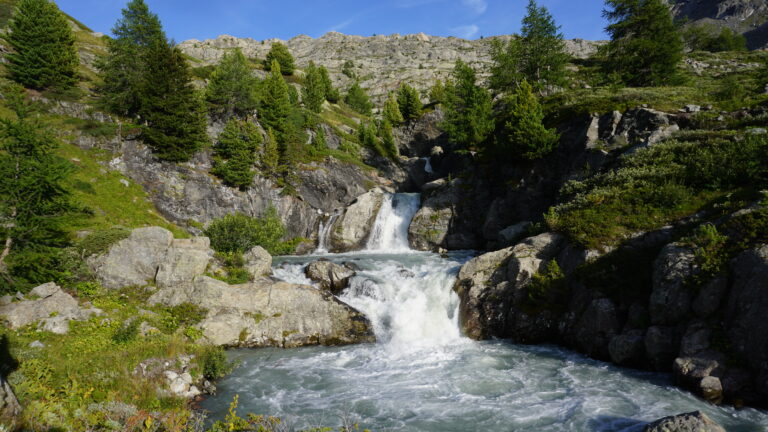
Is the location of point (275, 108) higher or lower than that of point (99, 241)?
higher

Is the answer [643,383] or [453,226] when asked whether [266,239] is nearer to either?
[453,226]

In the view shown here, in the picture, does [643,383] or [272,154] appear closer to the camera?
[643,383]

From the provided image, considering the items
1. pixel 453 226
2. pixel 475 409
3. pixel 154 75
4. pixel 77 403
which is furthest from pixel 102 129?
pixel 475 409

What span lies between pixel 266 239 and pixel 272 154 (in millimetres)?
14754

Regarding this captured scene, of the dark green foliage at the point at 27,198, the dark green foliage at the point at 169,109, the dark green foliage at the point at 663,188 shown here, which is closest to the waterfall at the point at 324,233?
the dark green foliage at the point at 169,109

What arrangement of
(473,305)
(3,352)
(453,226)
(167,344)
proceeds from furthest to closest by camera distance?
1. (453,226)
2. (473,305)
3. (167,344)
4. (3,352)

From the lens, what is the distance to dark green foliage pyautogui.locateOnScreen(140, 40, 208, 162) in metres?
36.1

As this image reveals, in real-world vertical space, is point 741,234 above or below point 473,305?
above

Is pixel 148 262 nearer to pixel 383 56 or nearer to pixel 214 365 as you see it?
pixel 214 365

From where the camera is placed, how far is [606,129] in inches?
1123

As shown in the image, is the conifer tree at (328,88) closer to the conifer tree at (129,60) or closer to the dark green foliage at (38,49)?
the conifer tree at (129,60)

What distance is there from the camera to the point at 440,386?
13.7 metres

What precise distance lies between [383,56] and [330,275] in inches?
7011

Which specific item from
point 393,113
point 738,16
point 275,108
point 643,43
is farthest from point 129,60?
point 738,16
